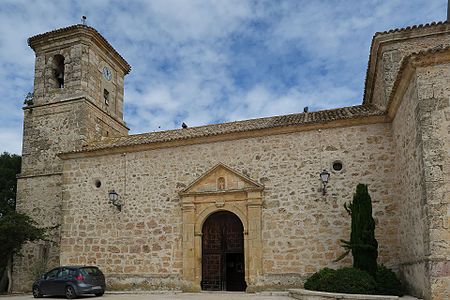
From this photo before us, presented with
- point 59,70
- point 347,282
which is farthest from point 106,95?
point 347,282

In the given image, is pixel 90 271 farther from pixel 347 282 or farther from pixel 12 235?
pixel 347 282

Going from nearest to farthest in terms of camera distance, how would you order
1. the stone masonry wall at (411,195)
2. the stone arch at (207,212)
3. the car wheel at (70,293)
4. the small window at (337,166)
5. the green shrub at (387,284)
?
the stone masonry wall at (411,195), the green shrub at (387,284), the car wheel at (70,293), the small window at (337,166), the stone arch at (207,212)

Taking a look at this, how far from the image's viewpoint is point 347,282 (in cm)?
938

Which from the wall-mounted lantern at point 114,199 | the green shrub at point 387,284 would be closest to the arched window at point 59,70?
the wall-mounted lantern at point 114,199

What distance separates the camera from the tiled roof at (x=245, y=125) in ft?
40.9

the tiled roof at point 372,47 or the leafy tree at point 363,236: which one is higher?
the tiled roof at point 372,47

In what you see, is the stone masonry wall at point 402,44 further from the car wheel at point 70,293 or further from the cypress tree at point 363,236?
the car wheel at point 70,293

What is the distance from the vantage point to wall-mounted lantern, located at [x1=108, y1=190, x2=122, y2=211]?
44.6ft

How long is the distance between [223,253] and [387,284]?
15.6ft

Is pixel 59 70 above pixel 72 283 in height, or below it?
above

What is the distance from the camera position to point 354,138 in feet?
39.3

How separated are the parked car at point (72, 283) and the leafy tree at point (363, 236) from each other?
6.53 metres

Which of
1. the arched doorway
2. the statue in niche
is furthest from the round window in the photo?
the statue in niche

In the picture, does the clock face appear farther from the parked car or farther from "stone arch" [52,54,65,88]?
the parked car
